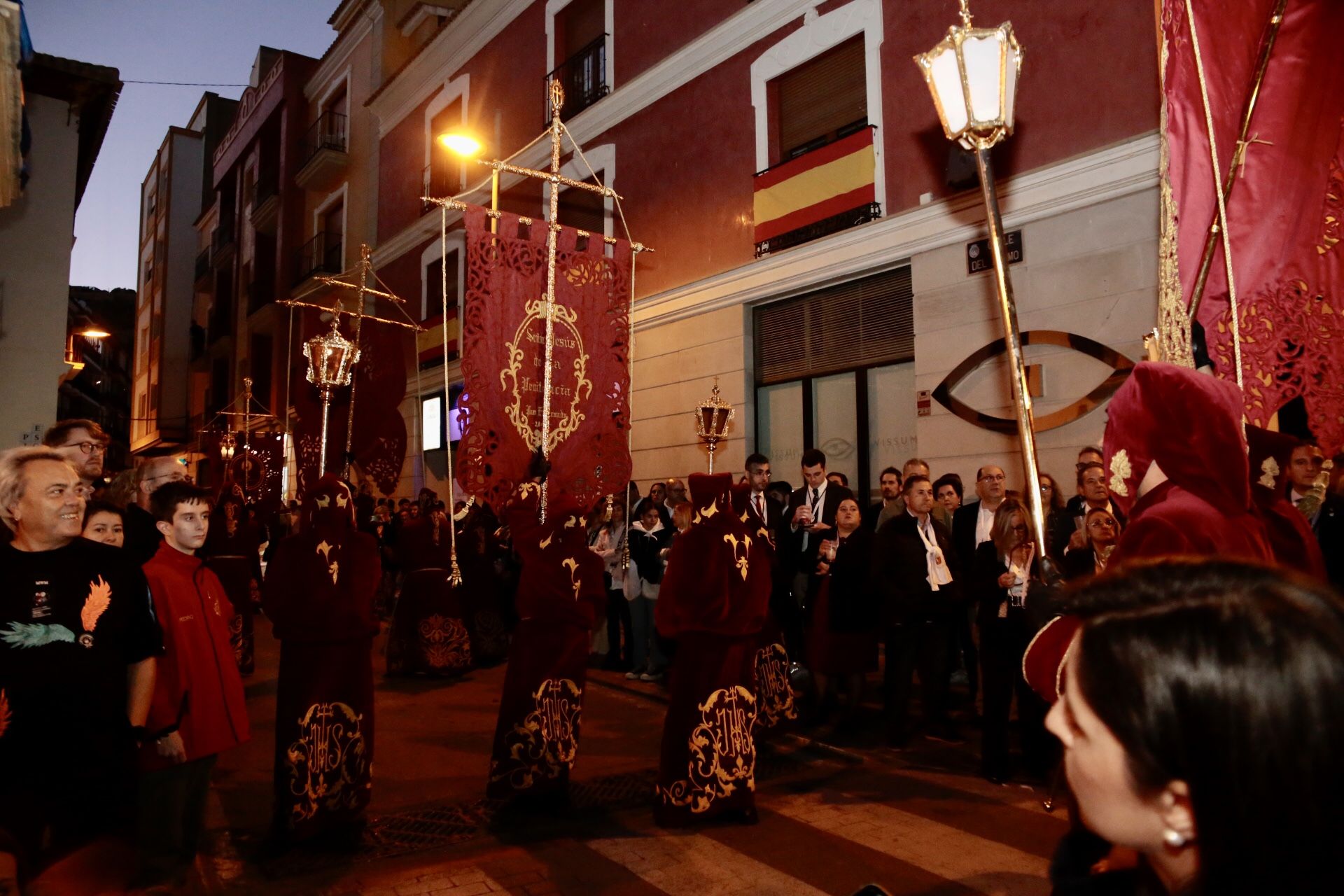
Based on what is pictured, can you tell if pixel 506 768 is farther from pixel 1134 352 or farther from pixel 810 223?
pixel 810 223

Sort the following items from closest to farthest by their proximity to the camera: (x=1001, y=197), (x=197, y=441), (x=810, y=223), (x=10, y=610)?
(x=10, y=610)
(x=1001, y=197)
(x=810, y=223)
(x=197, y=441)

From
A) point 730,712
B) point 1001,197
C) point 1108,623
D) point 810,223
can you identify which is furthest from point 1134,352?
point 1108,623

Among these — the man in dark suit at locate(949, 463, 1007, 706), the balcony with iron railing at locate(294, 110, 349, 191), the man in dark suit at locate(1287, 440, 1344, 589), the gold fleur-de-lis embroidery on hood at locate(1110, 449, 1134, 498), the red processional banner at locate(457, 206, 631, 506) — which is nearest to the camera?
the gold fleur-de-lis embroidery on hood at locate(1110, 449, 1134, 498)

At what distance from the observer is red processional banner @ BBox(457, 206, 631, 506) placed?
5.84 m

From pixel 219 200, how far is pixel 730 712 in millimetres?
32551

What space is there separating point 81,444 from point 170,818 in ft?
6.51

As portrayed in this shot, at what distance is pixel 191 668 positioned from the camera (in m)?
3.76

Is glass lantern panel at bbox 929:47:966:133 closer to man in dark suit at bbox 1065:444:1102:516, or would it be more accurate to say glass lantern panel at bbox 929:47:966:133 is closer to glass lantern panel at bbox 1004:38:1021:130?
glass lantern panel at bbox 1004:38:1021:130

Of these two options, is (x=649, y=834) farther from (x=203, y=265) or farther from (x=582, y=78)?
(x=203, y=265)

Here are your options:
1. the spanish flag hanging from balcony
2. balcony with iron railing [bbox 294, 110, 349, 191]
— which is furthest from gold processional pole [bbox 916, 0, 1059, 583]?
balcony with iron railing [bbox 294, 110, 349, 191]

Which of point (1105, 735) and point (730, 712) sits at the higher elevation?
point (1105, 735)

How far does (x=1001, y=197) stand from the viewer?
9.01 m

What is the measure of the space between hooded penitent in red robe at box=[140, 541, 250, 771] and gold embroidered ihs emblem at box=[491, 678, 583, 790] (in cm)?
155

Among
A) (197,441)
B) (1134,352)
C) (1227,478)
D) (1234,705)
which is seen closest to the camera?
(1234,705)
